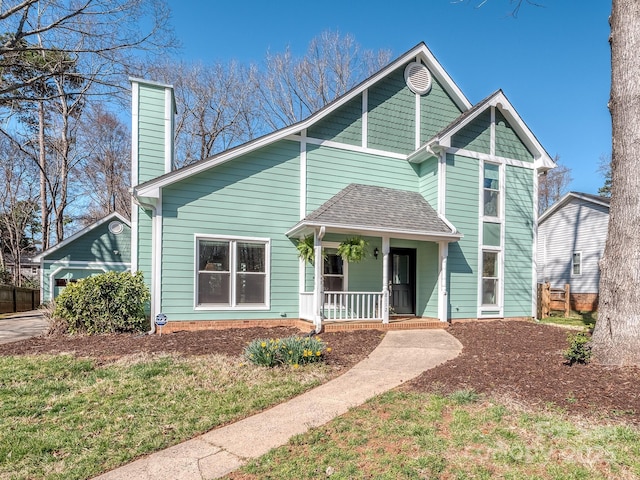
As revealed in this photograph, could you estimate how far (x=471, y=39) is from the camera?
11.6m

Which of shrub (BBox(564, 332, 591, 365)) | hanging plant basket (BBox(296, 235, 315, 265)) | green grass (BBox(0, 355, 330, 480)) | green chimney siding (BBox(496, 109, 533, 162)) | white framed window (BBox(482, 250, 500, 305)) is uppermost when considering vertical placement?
green chimney siding (BBox(496, 109, 533, 162))

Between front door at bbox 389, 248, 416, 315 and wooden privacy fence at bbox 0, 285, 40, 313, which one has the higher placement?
front door at bbox 389, 248, 416, 315

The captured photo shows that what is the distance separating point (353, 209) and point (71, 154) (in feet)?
64.9

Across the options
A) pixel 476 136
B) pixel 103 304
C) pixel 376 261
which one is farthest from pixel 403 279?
pixel 103 304

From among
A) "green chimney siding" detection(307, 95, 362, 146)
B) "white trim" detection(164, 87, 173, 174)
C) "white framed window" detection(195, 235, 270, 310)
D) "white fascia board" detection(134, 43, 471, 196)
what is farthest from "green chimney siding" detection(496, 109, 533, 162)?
"white trim" detection(164, 87, 173, 174)

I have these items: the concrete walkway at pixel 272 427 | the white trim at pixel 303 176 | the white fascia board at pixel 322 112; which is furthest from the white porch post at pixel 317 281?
the white fascia board at pixel 322 112

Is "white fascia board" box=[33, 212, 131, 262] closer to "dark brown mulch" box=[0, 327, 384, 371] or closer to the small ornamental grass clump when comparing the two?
"dark brown mulch" box=[0, 327, 384, 371]

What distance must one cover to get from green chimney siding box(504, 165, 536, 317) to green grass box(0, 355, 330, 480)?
27.4 ft

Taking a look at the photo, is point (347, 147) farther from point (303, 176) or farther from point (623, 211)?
point (623, 211)

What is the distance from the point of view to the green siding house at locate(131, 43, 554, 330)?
9.34m

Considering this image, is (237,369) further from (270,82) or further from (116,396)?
(270,82)

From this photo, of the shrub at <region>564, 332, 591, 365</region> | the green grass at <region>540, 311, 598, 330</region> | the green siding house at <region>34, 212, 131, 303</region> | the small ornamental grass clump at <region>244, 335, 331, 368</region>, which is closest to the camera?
the shrub at <region>564, 332, 591, 365</region>

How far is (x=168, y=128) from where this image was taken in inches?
382

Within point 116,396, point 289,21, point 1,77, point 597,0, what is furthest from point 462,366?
point 289,21
